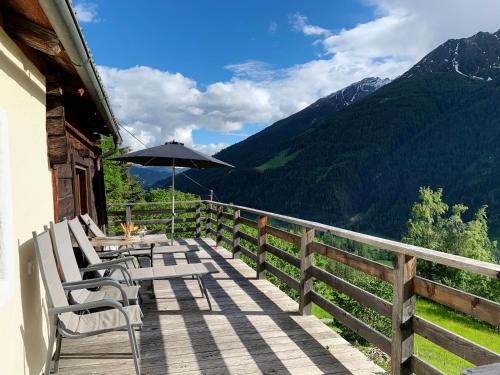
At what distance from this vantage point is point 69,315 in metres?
2.89

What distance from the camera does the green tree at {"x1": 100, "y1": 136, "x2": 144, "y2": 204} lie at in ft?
112

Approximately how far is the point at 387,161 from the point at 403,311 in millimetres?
115259

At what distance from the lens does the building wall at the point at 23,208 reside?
2.22 metres

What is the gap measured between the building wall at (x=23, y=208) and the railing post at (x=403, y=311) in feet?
7.62

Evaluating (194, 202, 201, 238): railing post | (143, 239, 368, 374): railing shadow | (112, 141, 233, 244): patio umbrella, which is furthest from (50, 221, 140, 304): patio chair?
(194, 202, 201, 238): railing post

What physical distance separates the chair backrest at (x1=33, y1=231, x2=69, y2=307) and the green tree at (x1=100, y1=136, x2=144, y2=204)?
29.3 m

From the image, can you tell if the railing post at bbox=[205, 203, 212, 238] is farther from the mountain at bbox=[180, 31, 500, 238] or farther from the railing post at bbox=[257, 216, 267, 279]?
the mountain at bbox=[180, 31, 500, 238]

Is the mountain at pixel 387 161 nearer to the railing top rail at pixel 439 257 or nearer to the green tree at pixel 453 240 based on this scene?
the green tree at pixel 453 240

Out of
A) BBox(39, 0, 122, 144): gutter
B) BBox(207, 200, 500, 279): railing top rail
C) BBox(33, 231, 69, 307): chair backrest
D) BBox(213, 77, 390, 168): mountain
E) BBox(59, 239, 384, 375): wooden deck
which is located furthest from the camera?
BBox(213, 77, 390, 168): mountain

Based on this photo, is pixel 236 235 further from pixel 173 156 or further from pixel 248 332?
pixel 248 332

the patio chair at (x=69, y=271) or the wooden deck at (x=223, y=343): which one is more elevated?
the patio chair at (x=69, y=271)

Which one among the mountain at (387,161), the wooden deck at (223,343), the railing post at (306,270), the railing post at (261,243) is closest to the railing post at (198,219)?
the railing post at (261,243)

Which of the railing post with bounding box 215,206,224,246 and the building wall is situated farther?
the railing post with bounding box 215,206,224,246

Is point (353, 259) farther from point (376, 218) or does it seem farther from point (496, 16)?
point (496, 16)
